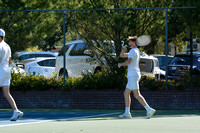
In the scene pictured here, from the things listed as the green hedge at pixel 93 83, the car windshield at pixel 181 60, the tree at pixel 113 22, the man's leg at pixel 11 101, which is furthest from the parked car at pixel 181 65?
the man's leg at pixel 11 101

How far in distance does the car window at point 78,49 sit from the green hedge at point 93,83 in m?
1.02

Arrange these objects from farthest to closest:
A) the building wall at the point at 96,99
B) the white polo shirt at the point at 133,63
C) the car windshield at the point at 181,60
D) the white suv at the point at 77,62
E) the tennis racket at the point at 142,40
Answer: the car windshield at the point at 181,60 → the white suv at the point at 77,62 → the building wall at the point at 96,99 → the tennis racket at the point at 142,40 → the white polo shirt at the point at 133,63

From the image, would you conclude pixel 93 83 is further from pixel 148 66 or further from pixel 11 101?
pixel 11 101

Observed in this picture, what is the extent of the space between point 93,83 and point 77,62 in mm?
1020

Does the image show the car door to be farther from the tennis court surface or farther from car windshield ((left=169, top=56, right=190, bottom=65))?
car windshield ((left=169, top=56, right=190, bottom=65))

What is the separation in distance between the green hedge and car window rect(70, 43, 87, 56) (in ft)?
3.34

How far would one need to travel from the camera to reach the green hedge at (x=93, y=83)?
1400 centimetres

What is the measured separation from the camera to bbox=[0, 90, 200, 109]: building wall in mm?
13742

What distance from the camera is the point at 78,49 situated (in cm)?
1534

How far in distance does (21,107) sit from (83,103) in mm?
1936

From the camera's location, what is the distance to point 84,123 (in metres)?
10.0

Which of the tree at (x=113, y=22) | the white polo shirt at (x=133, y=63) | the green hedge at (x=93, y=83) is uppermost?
the tree at (x=113, y=22)

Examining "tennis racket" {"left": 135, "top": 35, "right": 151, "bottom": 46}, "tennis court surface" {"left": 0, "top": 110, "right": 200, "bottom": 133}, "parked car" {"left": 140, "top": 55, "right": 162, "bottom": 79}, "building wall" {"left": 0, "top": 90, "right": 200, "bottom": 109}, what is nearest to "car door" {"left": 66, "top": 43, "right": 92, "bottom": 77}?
"building wall" {"left": 0, "top": 90, "right": 200, "bottom": 109}

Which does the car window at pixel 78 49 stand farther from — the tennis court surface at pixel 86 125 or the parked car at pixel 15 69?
the tennis court surface at pixel 86 125
